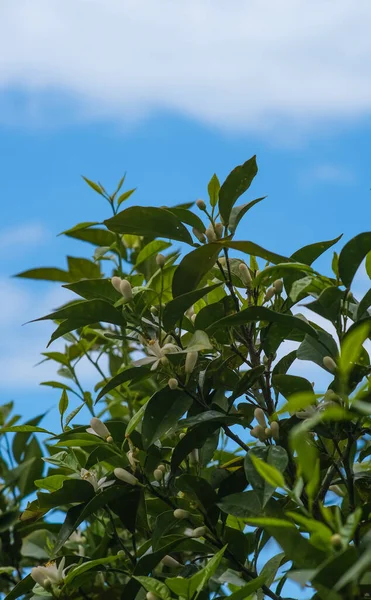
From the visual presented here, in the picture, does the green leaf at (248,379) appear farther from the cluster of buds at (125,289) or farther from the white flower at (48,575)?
the white flower at (48,575)

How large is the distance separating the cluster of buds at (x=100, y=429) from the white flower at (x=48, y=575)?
0.54 feet

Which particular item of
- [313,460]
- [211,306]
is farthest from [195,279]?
[313,460]

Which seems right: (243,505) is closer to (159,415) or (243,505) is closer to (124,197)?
(159,415)

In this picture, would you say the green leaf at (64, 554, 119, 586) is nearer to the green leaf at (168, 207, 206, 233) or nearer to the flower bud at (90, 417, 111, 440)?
the flower bud at (90, 417, 111, 440)

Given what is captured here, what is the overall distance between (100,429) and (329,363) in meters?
0.31

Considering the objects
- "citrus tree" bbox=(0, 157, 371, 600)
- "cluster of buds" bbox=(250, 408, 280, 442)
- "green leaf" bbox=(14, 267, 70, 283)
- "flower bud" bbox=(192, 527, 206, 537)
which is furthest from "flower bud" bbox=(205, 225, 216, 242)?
"green leaf" bbox=(14, 267, 70, 283)

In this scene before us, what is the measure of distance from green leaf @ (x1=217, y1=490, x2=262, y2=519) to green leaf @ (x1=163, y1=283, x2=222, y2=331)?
0.73ft

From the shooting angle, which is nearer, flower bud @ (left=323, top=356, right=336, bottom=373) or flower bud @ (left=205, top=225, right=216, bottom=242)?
flower bud @ (left=323, top=356, right=336, bottom=373)

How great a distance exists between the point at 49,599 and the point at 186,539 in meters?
0.20

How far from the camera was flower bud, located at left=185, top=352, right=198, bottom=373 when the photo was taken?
0.97 meters

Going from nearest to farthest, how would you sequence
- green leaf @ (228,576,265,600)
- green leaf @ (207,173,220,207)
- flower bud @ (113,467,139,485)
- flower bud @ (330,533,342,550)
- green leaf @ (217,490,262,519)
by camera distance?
flower bud @ (330,533,342,550) → green leaf @ (228,576,265,600) → green leaf @ (217,490,262,519) → flower bud @ (113,467,139,485) → green leaf @ (207,173,220,207)

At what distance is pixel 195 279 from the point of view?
101 cm

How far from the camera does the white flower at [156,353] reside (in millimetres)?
986

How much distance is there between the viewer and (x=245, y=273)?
1.06 metres
